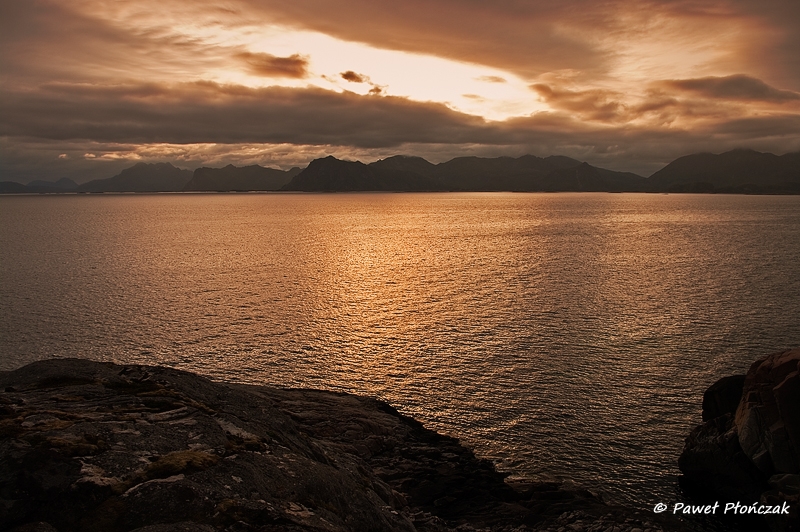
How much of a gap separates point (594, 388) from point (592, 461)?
1079 cm

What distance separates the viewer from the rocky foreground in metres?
13.3

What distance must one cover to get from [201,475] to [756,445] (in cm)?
2823

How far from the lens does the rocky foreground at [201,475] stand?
43.6 feet

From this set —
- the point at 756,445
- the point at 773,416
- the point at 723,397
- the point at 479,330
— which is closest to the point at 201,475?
the point at 756,445

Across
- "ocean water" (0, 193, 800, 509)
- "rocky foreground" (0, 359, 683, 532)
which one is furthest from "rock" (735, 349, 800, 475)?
"rocky foreground" (0, 359, 683, 532)

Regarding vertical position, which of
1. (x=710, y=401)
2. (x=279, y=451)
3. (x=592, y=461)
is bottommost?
(x=592, y=461)

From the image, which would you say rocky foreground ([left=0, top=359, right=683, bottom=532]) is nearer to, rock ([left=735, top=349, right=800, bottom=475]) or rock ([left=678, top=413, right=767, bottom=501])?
rock ([left=678, top=413, right=767, bottom=501])

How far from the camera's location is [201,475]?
15.0 meters

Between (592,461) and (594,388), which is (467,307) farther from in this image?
(592,461)

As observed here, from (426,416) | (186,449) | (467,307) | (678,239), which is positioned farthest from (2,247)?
(678,239)

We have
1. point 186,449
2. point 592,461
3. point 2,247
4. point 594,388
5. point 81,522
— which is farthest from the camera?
point 2,247

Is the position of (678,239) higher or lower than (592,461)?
higher

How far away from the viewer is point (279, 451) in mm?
18188

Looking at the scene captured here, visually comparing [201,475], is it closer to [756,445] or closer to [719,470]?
[719,470]
